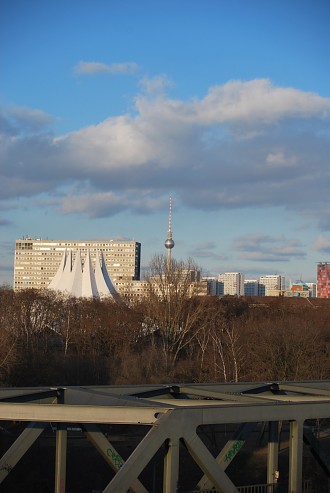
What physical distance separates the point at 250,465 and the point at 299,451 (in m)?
12.7

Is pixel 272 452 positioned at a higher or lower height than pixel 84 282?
lower

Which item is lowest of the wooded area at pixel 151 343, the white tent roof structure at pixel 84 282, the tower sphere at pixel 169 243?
the wooded area at pixel 151 343

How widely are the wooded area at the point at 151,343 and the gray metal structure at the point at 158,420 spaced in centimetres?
2227

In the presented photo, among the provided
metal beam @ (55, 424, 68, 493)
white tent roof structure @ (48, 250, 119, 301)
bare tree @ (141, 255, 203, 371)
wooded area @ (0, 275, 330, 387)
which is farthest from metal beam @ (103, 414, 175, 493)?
white tent roof structure @ (48, 250, 119, 301)

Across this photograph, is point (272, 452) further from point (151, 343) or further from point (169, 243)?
point (169, 243)

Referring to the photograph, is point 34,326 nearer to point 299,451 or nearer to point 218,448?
point 218,448

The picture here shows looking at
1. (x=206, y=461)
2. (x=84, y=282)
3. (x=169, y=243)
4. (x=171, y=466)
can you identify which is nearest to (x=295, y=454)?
(x=206, y=461)

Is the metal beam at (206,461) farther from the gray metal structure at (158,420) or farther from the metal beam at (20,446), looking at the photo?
the metal beam at (20,446)

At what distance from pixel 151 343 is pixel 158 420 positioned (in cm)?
4088

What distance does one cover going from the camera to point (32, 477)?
17250 mm

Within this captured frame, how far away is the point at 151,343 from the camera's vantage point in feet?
157

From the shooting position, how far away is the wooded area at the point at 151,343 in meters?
33.7

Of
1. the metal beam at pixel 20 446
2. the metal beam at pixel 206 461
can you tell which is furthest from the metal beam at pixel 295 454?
the metal beam at pixel 20 446

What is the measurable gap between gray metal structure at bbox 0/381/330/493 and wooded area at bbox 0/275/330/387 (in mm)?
22271
